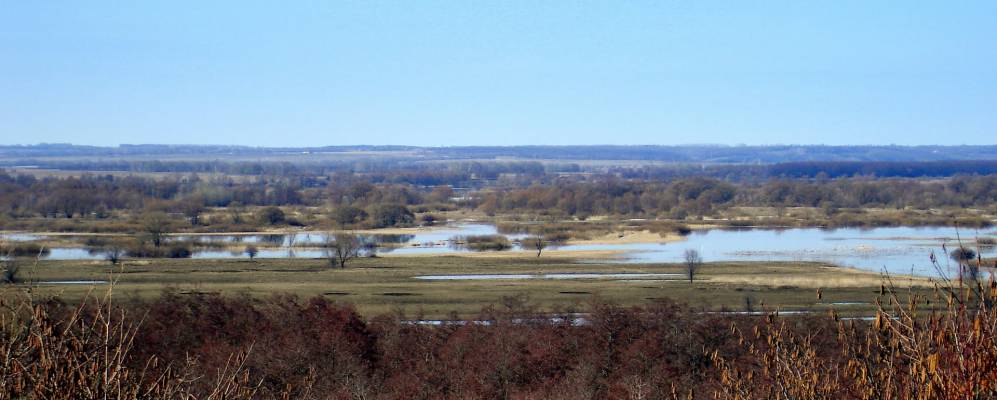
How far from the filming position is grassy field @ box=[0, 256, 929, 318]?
29.4m

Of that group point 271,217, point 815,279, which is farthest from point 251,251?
point 815,279

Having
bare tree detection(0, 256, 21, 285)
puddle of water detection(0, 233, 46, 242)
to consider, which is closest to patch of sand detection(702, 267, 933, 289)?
bare tree detection(0, 256, 21, 285)

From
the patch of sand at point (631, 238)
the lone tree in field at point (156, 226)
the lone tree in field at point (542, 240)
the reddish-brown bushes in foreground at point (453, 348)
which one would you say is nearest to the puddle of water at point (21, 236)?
the lone tree in field at point (156, 226)

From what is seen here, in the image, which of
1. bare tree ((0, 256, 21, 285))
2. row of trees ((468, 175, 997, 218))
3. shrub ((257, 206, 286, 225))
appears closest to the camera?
bare tree ((0, 256, 21, 285))

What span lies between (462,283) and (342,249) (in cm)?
1288

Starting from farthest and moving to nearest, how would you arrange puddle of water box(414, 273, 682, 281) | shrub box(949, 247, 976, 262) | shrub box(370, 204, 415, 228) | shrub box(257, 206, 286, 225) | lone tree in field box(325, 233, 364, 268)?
shrub box(370, 204, 415, 228)
shrub box(257, 206, 286, 225)
lone tree in field box(325, 233, 364, 268)
puddle of water box(414, 273, 682, 281)
shrub box(949, 247, 976, 262)

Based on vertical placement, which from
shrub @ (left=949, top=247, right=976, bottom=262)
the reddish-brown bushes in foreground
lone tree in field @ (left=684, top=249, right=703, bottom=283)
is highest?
shrub @ (left=949, top=247, right=976, bottom=262)

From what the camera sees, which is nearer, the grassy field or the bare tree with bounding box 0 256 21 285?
the grassy field

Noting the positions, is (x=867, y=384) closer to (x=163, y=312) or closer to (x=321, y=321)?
(x=321, y=321)

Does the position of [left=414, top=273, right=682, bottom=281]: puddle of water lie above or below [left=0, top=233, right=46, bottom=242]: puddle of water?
above

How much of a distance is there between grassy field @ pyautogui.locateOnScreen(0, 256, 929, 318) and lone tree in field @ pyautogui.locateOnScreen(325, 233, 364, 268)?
0.53m

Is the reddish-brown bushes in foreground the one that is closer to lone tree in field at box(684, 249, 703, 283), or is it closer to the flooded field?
lone tree in field at box(684, 249, 703, 283)

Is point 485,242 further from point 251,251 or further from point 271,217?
point 271,217

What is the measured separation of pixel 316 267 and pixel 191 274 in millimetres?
5018
